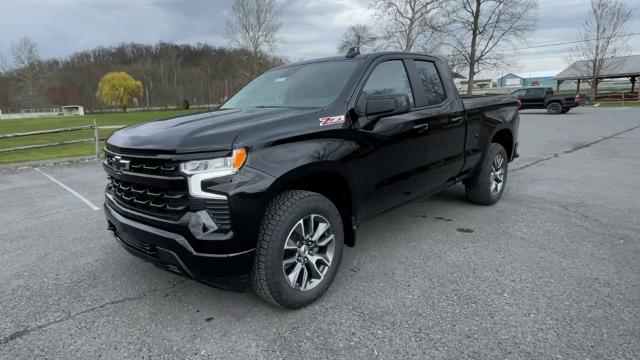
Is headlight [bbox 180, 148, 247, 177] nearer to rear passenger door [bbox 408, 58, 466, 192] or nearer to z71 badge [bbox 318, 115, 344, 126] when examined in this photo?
z71 badge [bbox 318, 115, 344, 126]

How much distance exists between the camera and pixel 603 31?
131 feet

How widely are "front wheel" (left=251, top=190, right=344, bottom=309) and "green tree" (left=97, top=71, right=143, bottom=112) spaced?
308 feet

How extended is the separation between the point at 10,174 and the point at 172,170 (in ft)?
28.0

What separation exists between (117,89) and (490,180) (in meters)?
93.7

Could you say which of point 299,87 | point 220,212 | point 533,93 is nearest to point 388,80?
point 299,87

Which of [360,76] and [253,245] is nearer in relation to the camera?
[253,245]

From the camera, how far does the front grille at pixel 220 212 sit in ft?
7.80

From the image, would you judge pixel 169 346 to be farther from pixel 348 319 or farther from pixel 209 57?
pixel 209 57

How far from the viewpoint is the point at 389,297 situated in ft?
9.80

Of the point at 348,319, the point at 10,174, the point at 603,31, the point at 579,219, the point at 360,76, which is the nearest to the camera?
the point at 348,319

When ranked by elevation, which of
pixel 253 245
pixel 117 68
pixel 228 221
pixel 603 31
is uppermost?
pixel 117 68

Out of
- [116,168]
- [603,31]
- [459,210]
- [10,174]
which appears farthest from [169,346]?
[603,31]

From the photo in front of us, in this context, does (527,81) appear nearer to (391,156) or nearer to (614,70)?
(614,70)

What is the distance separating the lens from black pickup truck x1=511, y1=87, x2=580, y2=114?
25422mm
